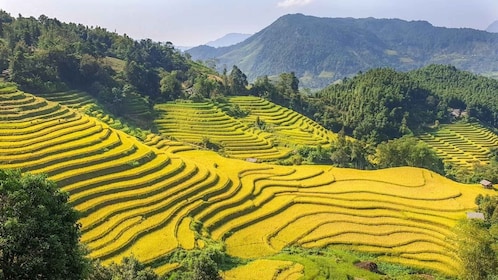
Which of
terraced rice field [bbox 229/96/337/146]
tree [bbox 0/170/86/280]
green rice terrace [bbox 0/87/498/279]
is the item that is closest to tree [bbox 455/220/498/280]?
green rice terrace [bbox 0/87/498/279]

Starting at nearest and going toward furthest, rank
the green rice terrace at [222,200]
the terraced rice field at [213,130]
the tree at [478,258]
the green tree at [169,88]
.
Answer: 1. the tree at [478,258]
2. the green rice terrace at [222,200]
3. the terraced rice field at [213,130]
4. the green tree at [169,88]

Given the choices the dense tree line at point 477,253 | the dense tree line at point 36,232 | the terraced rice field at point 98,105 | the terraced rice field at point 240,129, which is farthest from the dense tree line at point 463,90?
the dense tree line at point 36,232

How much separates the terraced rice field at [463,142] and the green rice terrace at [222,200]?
124 ft

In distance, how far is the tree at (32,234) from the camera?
10370 mm

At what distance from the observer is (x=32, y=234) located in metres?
10.8

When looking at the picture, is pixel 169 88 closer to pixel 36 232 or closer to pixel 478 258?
pixel 478 258

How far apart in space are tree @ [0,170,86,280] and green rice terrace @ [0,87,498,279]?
8.08m

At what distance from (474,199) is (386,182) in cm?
666

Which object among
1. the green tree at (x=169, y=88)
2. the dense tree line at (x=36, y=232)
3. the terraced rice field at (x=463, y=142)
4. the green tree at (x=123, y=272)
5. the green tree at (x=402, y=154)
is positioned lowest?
the terraced rice field at (x=463, y=142)

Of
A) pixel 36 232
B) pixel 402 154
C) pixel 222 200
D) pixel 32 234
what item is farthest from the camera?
pixel 402 154

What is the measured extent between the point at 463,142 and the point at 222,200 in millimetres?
69532

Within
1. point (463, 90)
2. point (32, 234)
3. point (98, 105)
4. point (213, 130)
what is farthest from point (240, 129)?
point (463, 90)

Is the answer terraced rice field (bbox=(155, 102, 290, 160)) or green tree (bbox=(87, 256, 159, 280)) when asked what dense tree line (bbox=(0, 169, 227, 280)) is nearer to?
green tree (bbox=(87, 256, 159, 280))

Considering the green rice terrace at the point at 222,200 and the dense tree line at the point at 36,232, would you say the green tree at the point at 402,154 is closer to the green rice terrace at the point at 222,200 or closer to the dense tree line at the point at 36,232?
the green rice terrace at the point at 222,200
